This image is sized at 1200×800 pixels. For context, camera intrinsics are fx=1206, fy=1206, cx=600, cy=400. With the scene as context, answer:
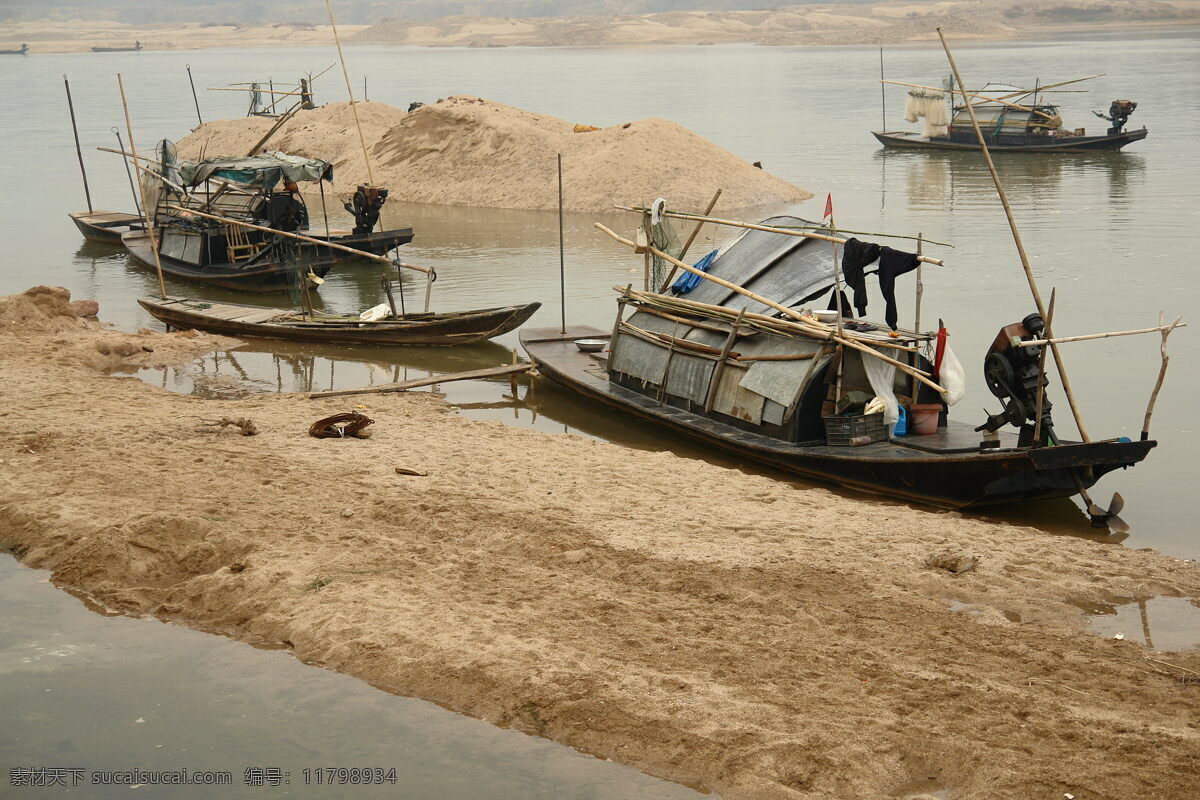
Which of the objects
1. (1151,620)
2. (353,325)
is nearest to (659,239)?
(353,325)

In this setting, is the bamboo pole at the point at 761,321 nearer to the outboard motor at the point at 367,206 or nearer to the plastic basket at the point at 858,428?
the plastic basket at the point at 858,428

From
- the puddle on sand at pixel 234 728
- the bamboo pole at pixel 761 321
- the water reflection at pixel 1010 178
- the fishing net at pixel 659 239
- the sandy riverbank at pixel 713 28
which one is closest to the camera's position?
the puddle on sand at pixel 234 728

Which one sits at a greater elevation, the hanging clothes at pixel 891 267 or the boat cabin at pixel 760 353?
the hanging clothes at pixel 891 267

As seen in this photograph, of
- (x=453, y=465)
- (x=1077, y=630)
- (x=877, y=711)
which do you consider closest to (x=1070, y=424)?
(x=1077, y=630)

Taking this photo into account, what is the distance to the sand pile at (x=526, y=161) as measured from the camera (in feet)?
103

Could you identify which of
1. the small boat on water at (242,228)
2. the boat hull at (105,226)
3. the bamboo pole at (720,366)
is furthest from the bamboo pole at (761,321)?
the boat hull at (105,226)

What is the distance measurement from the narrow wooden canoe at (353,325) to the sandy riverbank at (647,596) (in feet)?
17.8

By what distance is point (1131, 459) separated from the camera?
10.8 meters

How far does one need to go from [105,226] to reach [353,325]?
13881 mm

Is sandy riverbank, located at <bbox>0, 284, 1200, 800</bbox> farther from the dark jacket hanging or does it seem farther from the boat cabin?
the dark jacket hanging

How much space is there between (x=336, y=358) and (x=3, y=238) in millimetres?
17180

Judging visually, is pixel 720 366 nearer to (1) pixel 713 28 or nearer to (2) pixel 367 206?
(2) pixel 367 206

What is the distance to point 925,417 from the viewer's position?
12.4m

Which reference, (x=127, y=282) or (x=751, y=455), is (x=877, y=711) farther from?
(x=127, y=282)
